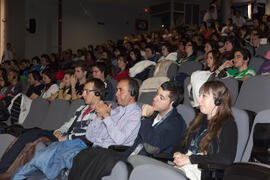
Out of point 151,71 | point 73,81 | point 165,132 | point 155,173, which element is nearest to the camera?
point 155,173

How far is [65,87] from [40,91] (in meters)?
0.84

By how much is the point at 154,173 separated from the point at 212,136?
2.26 ft

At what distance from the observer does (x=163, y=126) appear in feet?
8.10

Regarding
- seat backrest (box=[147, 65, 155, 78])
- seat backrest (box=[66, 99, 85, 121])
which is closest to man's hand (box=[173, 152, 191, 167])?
seat backrest (box=[66, 99, 85, 121])

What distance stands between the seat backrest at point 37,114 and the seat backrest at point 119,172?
2.78 meters

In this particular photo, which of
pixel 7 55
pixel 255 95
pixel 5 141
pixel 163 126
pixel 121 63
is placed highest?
pixel 7 55

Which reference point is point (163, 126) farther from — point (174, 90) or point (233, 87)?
point (233, 87)

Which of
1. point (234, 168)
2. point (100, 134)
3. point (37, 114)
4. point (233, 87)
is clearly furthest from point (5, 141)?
point (233, 87)

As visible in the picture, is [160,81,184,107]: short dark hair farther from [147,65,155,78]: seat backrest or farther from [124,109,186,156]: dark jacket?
[147,65,155,78]: seat backrest

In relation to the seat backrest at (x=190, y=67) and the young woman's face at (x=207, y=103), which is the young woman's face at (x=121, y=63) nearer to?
the seat backrest at (x=190, y=67)

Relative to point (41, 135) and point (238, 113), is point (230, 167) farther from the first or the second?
point (41, 135)

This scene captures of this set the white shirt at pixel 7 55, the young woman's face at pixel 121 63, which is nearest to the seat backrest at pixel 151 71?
the young woman's face at pixel 121 63

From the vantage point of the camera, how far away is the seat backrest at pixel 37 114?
4.43m

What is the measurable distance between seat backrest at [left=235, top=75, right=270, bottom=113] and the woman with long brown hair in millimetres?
781
